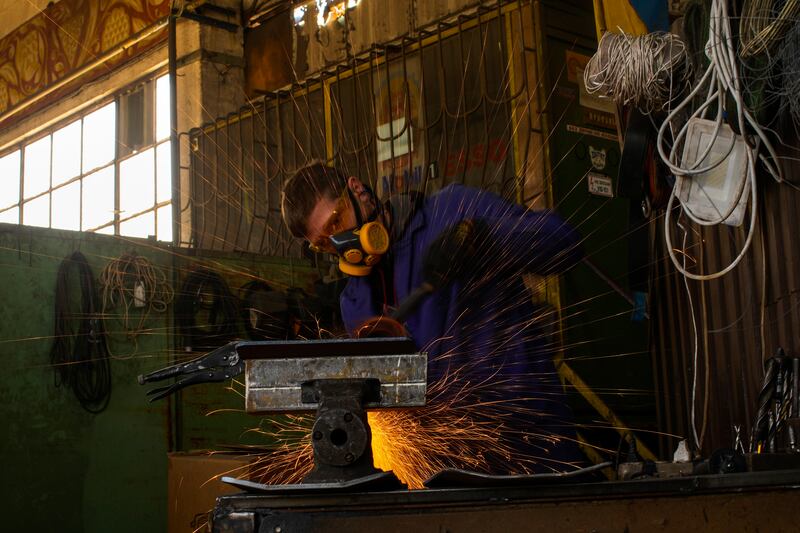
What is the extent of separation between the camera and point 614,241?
531 centimetres

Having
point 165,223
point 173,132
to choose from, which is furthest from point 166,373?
point 165,223

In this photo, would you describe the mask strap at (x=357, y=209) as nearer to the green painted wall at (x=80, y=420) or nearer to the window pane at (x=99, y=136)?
the green painted wall at (x=80, y=420)

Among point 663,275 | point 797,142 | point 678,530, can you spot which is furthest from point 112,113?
point 678,530

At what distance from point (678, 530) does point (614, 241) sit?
3.83 m

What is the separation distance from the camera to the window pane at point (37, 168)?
10992mm

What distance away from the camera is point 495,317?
3.35 metres

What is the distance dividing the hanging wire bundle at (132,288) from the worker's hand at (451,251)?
277cm

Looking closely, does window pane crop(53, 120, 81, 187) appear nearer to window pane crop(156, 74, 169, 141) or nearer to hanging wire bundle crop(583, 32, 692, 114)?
window pane crop(156, 74, 169, 141)

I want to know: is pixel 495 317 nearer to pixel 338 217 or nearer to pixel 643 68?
pixel 338 217

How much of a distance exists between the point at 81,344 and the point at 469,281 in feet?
9.20

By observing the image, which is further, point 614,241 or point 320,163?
point 614,241

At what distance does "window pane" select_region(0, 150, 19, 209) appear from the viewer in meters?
11.7

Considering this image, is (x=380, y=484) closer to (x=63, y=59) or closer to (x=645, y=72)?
(x=645, y=72)

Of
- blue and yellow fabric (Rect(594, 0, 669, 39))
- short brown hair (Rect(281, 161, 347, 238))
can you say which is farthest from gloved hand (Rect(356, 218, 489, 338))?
blue and yellow fabric (Rect(594, 0, 669, 39))
